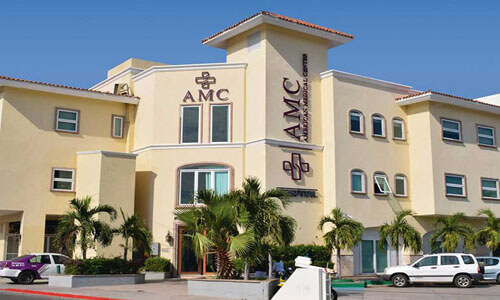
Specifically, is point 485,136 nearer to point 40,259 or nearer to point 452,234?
point 452,234

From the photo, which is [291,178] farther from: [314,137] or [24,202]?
[24,202]

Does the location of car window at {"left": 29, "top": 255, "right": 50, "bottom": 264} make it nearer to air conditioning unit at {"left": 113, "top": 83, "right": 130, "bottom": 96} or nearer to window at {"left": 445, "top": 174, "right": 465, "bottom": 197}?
air conditioning unit at {"left": 113, "top": 83, "right": 130, "bottom": 96}

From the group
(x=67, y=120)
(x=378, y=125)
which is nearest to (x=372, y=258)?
(x=378, y=125)

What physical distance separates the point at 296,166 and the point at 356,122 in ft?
14.8

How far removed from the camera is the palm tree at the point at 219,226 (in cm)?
2020

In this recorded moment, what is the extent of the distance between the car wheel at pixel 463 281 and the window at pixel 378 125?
32.4ft

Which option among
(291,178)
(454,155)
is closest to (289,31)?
(291,178)

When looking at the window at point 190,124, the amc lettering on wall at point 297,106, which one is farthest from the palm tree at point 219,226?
the window at point 190,124

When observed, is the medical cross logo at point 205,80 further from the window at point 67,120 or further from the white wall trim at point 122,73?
the window at point 67,120

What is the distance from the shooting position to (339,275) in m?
27.5

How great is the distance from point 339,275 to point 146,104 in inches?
555

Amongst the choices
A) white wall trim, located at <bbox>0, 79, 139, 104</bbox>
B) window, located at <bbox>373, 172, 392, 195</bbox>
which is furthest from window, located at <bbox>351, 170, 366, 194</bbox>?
white wall trim, located at <bbox>0, 79, 139, 104</bbox>

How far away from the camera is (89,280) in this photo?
2464 cm

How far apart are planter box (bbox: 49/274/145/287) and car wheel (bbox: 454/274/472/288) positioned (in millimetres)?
14084
